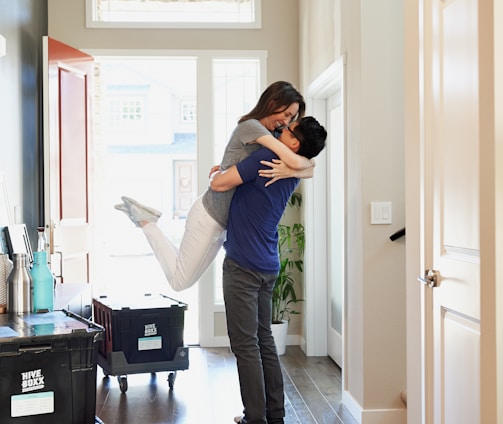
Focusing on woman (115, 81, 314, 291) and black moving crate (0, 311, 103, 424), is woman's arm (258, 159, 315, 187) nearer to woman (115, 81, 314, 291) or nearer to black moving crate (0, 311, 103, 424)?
woman (115, 81, 314, 291)

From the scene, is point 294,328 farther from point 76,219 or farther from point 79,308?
point 79,308

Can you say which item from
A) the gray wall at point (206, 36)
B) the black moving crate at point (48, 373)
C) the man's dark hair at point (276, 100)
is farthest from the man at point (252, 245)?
the gray wall at point (206, 36)

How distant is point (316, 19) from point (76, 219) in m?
2.27

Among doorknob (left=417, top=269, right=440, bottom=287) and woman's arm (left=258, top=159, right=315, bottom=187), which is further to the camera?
woman's arm (left=258, top=159, right=315, bottom=187)

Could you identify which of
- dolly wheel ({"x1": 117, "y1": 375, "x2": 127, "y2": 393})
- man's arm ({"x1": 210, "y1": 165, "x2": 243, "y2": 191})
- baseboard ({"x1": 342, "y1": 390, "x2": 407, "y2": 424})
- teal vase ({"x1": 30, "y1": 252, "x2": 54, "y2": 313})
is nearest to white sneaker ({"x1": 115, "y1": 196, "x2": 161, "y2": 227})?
man's arm ({"x1": 210, "y1": 165, "x2": 243, "y2": 191})

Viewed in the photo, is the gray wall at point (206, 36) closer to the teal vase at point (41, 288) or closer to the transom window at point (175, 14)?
the transom window at point (175, 14)

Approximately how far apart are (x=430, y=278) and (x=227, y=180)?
3.39ft

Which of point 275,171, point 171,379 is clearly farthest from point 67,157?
point 275,171

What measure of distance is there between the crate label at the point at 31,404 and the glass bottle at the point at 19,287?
2.02 ft

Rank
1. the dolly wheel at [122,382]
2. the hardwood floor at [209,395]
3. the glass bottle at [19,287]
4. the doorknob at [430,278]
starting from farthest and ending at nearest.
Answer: the dolly wheel at [122,382] < the hardwood floor at [209,395] < the glass bottle at [19,287] < the doorknob at [430,278]

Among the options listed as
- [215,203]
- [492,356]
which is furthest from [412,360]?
[215,203]

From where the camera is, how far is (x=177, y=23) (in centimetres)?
545

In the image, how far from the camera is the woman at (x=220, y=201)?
120 inches

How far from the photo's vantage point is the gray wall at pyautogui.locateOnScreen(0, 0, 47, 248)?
425cm
